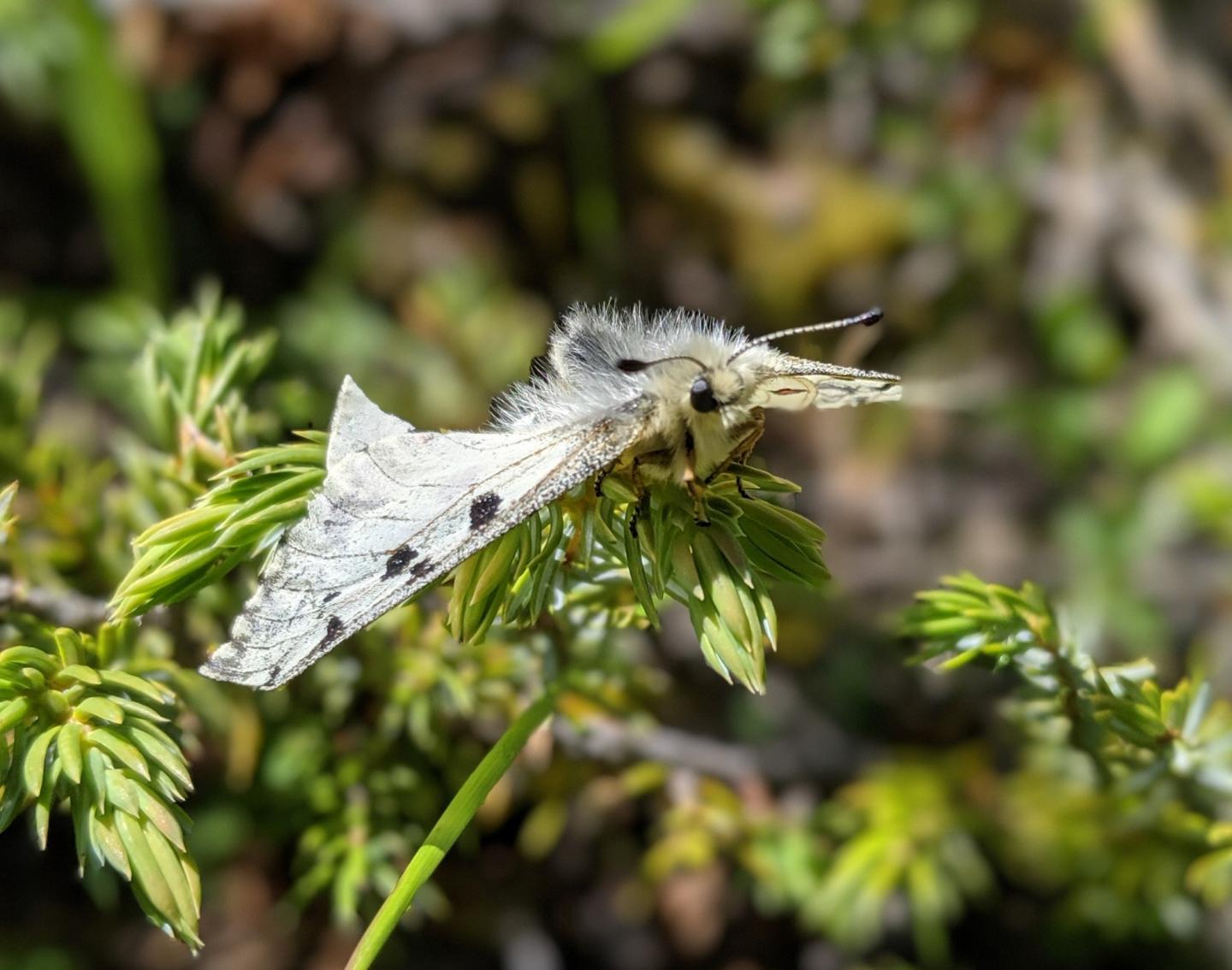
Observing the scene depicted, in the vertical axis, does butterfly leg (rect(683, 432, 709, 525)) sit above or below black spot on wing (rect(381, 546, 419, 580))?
above

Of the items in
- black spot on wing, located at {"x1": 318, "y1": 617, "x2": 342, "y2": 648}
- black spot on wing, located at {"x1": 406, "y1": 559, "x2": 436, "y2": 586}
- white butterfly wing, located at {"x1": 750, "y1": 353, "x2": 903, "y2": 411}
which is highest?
white butterfly wing, located at {"x1": 750, "y1": 353, "x2": 903, "y2": 411}

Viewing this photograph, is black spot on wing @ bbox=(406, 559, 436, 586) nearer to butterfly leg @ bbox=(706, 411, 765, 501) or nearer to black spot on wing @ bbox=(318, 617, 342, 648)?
black spot on wing @ bbox=(318, 617, 342, 648)

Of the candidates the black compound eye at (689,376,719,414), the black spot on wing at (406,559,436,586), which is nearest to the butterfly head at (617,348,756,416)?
the black compound eye at (689,376,719,414)

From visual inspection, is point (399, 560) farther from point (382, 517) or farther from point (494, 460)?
point (494, 460)

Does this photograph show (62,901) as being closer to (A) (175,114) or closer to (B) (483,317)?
(B) (483,317)

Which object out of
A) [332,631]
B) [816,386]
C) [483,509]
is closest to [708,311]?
[816,386]

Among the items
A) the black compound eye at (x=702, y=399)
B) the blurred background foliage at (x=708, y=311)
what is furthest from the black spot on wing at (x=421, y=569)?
the blurred background foliage at (x=708, y=311)

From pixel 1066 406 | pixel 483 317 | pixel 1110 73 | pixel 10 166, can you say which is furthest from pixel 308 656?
pixel 1110 73
